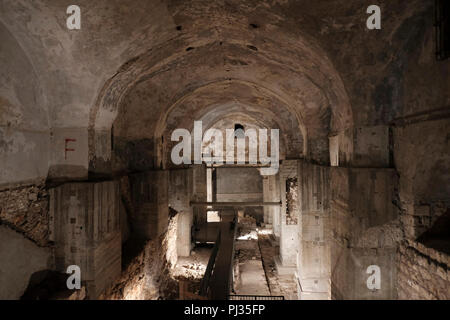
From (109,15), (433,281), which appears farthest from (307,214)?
(109,15)

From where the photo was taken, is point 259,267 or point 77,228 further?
point 259,267

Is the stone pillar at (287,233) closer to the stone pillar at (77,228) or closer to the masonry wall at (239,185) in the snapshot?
the stone pillar at (77,228)

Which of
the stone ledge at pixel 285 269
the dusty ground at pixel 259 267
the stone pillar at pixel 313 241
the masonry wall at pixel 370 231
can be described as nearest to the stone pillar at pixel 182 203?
the dusty ground at pixel 259 267

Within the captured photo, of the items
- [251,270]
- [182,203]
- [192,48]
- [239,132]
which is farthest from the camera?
[239,132]

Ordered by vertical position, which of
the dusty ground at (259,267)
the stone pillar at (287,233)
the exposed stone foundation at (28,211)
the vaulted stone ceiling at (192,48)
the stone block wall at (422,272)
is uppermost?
the vaulted stone ceiling at (192,48)

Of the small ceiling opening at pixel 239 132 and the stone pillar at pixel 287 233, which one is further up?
the small ceiling opening at pixel 239 132

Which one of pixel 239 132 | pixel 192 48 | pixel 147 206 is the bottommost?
pixel 147 206

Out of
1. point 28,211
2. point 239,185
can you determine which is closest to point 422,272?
point 28,211

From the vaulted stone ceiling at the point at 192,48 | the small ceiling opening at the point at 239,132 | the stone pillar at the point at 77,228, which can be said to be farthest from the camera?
the small ceiling opening at the point at 239,132

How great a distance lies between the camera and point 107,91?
4812mm

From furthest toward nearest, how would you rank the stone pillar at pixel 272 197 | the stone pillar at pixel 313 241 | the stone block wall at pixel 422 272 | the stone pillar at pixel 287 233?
the stone pillar at pixel 272 197, the stone pillar at pixel 287 233, the stone pillar at pixel 313 241, the stone block wall at pixel 422 272

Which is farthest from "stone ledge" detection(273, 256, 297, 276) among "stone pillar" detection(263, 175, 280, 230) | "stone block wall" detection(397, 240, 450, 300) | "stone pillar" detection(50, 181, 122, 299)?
"stone pillar" detection(50, 181, 122, 299)

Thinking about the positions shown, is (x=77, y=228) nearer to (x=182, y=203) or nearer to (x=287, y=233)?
(x=182, y=203)

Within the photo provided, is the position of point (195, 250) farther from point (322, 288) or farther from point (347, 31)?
point (347, 31)
